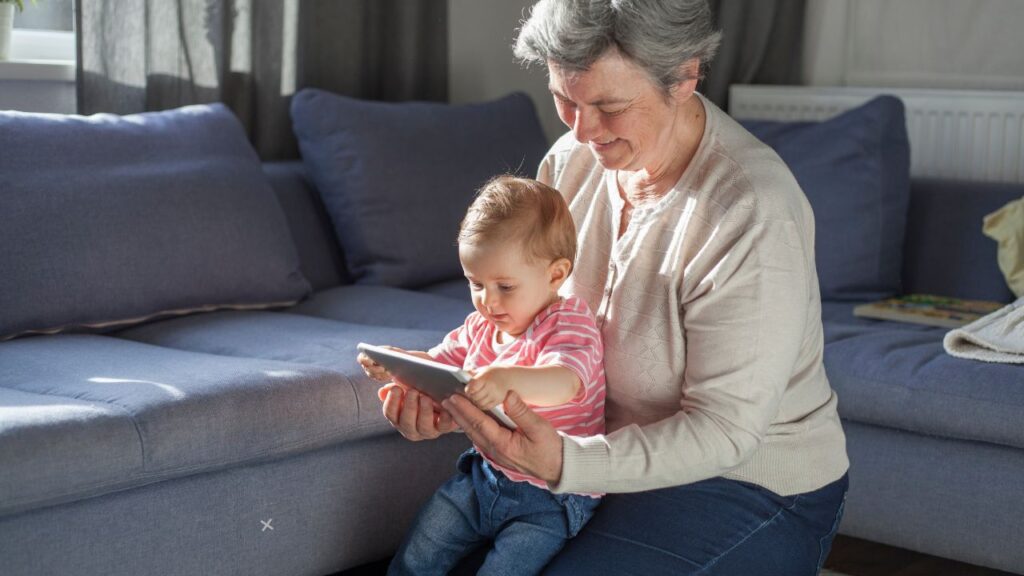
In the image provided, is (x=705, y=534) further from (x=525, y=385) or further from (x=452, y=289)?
(x=452, y=289)

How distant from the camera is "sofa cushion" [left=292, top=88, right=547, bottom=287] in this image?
10.6 feet

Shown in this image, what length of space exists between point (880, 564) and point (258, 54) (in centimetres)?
199

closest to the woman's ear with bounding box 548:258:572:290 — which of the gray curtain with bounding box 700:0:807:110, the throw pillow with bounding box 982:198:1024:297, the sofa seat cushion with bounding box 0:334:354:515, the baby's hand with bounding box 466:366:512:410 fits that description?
the baby's hand with bounding box 466:366:512:410

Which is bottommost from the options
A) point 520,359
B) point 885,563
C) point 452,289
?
point 885,563

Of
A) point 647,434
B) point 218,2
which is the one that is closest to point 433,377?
point 647,434

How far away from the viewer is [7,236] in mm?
2465

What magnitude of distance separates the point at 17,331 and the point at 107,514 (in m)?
0.66

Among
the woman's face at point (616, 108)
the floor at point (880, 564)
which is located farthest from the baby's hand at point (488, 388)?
the floor at point (880, 564)

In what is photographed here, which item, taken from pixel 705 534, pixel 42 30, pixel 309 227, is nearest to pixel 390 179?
pixel 309 227

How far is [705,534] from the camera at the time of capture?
1.63 m

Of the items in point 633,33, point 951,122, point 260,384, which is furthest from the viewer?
point 951,122

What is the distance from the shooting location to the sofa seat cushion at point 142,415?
1.84m

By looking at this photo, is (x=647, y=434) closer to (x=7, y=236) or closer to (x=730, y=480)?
(x=730, y=480)

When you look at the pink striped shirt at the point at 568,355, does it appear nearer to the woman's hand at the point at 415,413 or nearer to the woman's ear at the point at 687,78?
the woman's hand at the point at 415,413
